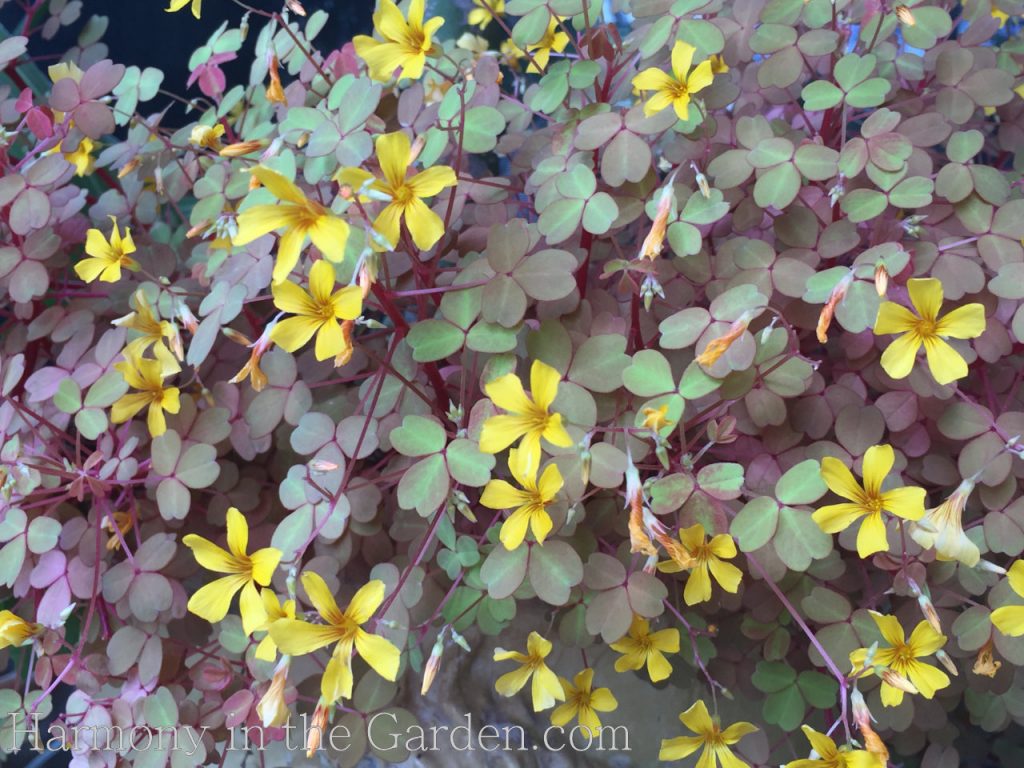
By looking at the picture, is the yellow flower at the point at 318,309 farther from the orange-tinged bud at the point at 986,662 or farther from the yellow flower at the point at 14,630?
the orange-tinged bud at the point at 986,662

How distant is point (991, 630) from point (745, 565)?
23cm

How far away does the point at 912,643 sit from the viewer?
2.56ft

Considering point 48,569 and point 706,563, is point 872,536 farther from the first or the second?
point 48,569

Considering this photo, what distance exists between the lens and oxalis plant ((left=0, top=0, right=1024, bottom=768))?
76 cm

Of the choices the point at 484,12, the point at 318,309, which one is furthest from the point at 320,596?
the point at 484,12

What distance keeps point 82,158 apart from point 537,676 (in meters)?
0.85

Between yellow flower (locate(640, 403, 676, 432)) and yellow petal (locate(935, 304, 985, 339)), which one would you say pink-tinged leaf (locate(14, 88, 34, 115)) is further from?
yellow petal (locate(935, 304, 985, 339))

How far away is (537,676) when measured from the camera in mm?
823

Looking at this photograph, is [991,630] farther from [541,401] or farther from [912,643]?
[541,401]

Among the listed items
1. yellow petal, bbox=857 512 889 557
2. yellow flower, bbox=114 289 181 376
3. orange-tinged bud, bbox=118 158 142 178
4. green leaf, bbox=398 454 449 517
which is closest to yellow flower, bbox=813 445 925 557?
yellow petal, bbox=857 512 889 557

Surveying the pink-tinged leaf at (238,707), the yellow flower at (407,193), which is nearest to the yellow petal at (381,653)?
the pink-tinged leaf at (238,707)

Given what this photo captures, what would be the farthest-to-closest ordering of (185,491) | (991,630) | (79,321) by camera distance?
1. (79,321)
2. (185,491)
3. (991,630)

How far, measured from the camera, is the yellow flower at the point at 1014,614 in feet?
2.34

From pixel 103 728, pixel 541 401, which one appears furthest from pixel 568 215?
pixel 103 728
